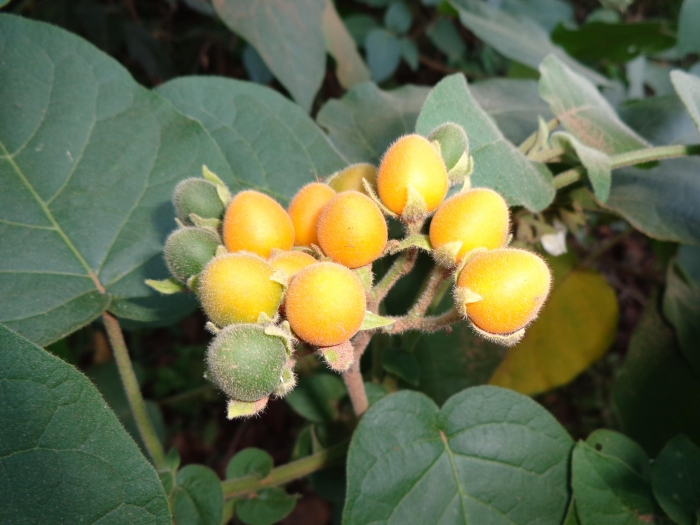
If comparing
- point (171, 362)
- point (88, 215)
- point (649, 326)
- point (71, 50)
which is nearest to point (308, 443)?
point (88, 215)

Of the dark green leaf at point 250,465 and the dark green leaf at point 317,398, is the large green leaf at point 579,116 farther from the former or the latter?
the dark green leaf at point 250,465

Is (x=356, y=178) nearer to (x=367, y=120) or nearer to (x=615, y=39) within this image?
(x=367, y=120)

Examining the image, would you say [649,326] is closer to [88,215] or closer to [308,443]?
[308,443]

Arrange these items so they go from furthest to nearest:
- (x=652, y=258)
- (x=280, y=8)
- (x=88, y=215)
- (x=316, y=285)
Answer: (x=652, y=258), (x=280, y=8), (x=88, y=215), (x=316, y=285)

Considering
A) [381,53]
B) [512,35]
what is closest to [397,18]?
[381,53]

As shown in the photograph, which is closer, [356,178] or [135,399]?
[356,178]

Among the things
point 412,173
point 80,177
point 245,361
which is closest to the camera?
point 245,361

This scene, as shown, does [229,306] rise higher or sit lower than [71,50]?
lower

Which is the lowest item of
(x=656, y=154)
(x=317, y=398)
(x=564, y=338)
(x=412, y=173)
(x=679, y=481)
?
(x=564, y=338)
